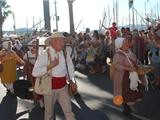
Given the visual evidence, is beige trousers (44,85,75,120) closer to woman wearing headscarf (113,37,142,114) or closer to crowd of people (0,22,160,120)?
crowd of people (0,22,160,120)

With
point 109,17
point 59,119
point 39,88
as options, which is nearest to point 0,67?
point 59,119

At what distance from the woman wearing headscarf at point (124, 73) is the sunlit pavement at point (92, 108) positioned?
48cm

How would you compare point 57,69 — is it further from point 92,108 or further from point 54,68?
point 92,108

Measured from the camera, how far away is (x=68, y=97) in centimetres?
893

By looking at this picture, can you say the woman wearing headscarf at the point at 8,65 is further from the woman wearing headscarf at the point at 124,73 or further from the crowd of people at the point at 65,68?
the woman wearing headscarf at the point at 124,73

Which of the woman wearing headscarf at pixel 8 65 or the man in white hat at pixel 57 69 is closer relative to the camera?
the man in white hat at pixel 57 69

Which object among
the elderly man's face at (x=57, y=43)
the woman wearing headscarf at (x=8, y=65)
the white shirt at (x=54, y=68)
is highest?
the elderly man's face at (x=57, y=43)

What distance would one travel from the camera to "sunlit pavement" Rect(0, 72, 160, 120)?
1150cm

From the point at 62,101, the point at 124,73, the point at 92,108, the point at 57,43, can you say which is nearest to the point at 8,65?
the point at 92,108

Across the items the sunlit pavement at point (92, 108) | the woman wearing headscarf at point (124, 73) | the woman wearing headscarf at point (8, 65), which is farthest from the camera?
the woman wearing headscarf at point (8, 65)

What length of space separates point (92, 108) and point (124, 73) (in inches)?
77.0

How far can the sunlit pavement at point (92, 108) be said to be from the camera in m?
11.5

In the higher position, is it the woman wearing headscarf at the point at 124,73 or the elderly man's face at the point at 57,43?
the elderly man's face at the point at 57,43

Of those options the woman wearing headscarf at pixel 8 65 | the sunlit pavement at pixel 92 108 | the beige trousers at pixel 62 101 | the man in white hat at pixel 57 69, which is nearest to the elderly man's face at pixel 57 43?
the man in white hat at pixel 57 69
